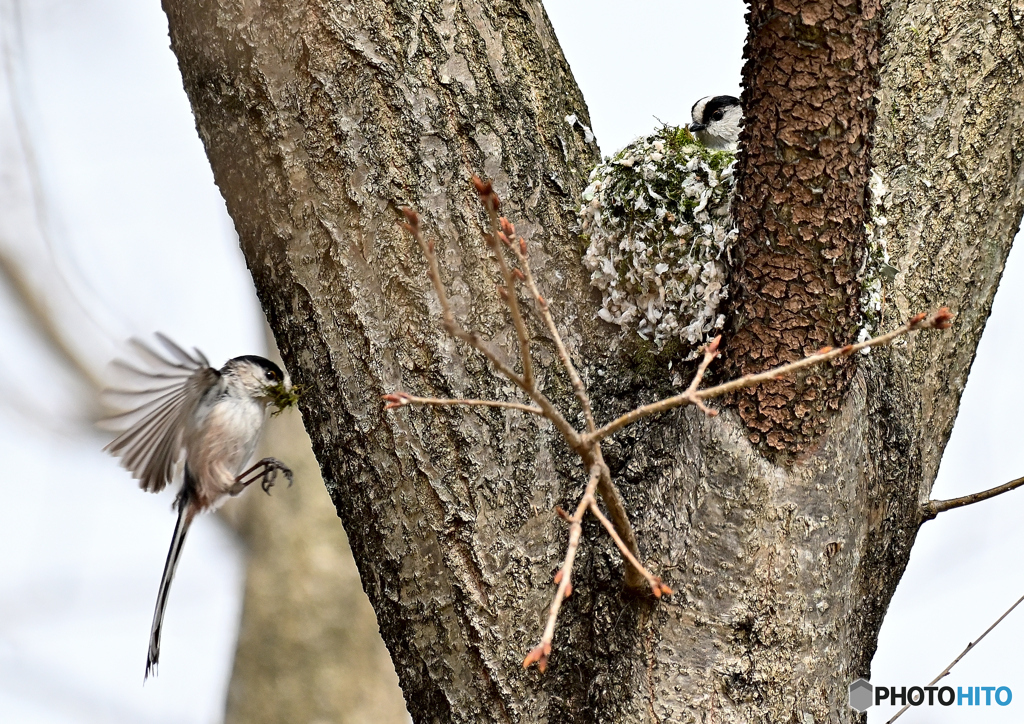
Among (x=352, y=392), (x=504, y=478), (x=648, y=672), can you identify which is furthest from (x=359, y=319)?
(x=648, y=672)

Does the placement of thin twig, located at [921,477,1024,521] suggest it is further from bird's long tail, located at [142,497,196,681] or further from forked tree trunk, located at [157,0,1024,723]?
bird's long tail, located at [142,497,196,681]

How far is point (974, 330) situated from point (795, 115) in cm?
90

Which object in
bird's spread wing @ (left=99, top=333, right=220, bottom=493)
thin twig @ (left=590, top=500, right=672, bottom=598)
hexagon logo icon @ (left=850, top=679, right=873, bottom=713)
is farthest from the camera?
bird's spread wing @ (left=99, top=333, right=220, bottom=493)

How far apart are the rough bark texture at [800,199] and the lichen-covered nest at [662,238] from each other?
0.16 meters

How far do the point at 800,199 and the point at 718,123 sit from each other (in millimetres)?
3372

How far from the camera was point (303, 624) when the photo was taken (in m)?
4.74

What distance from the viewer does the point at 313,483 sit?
494 centimetres

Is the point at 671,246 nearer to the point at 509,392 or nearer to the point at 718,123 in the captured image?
the point at 509,392

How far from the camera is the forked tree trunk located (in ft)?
5.75

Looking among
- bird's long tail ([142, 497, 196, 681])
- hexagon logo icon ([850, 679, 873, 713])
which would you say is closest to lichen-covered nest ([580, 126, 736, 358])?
hexagon logo icon ([850, 679, 873, 713])

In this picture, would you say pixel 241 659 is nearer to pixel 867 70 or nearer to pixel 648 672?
pixel 648 672

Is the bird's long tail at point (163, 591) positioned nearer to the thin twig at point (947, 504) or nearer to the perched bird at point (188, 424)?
the perched bird at point (188, 424)

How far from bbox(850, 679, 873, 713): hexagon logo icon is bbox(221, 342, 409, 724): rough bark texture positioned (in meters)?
3.31

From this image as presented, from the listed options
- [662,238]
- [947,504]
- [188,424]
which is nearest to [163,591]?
[188,424]
